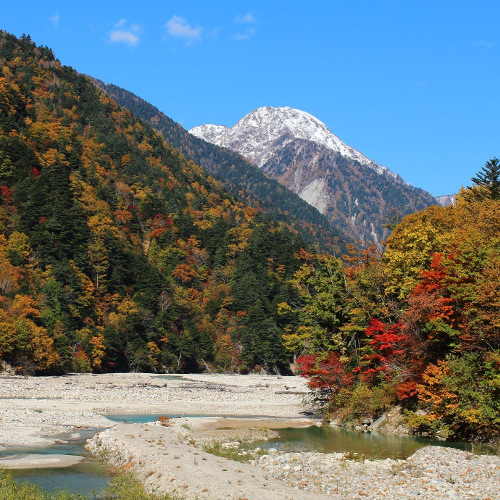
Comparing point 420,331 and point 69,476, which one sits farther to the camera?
point 420,331

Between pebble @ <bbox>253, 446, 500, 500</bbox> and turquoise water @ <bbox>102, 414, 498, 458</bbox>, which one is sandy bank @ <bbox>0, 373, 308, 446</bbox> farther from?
pebble @ <bbox>253, 446, 500, 500</bbox>

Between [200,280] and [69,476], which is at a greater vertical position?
[200,280]

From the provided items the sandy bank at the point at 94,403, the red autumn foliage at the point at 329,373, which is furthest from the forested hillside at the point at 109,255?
the red autumn foliage at the point at 329,373

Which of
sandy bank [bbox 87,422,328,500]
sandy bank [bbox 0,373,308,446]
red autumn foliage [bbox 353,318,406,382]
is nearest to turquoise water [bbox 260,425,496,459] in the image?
red autumn foliage [bbox 353,318,406,382]

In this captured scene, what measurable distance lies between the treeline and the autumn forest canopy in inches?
5.2

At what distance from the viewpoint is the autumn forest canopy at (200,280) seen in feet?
108

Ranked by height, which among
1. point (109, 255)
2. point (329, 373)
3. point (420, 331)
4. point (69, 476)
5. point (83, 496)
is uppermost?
point (109, 255)

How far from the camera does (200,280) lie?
123m

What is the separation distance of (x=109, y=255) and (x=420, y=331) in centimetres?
7829

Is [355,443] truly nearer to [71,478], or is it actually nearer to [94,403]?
[71,478]

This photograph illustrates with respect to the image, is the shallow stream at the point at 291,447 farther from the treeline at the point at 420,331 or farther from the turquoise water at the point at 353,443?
the treeline at the point at 420,331

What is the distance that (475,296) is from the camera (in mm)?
29844

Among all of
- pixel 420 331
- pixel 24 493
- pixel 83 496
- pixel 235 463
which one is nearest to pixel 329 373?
pixel 420 331

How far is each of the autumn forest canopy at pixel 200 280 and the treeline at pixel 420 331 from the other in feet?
0.43
